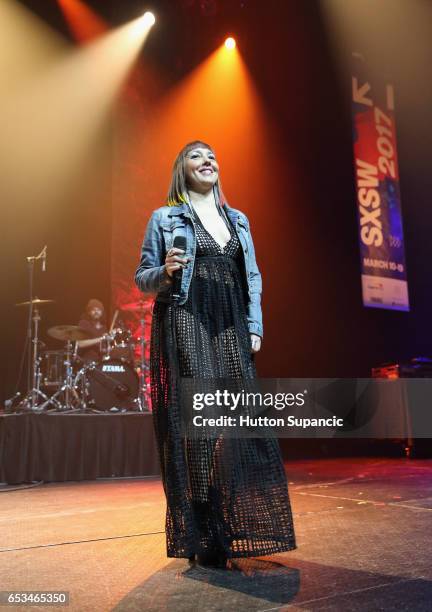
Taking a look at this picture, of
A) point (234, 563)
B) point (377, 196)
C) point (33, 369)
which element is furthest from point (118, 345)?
point (234, 563)

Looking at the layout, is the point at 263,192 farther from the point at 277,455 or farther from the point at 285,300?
the point at 277,455

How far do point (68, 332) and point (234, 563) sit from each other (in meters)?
4.96

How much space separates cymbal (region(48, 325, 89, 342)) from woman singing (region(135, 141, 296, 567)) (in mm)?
4529

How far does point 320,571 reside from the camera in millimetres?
1801

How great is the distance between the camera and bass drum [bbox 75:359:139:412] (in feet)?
20.8

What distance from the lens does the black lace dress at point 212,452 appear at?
190 centimetres

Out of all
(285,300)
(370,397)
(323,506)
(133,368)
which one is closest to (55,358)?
(133,368)

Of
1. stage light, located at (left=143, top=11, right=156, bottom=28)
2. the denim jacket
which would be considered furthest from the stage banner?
the denim jacket

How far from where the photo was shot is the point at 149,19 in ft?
25.8

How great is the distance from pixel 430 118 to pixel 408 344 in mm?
3577

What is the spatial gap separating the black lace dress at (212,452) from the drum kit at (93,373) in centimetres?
410

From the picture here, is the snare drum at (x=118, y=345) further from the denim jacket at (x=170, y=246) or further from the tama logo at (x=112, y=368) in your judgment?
the denim jacket at (x=170, y=246)

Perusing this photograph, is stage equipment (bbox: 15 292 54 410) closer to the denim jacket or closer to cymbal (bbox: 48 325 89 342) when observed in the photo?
cymbal (bbox: 48 325 89 342)

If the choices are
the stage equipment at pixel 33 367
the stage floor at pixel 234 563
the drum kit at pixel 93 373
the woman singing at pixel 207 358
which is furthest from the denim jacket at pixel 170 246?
the stage equipment at pixel 33 367
